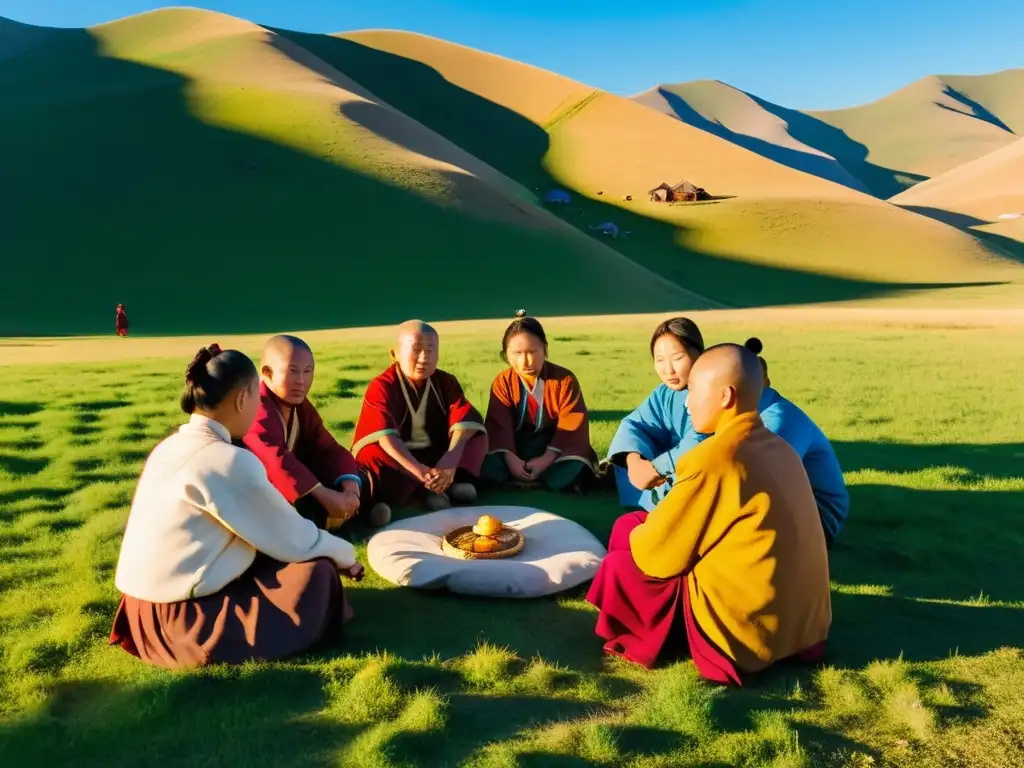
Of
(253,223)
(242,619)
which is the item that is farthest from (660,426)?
(253,223)

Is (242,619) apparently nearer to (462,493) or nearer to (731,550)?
(731,550)

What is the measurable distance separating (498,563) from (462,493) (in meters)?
1.61

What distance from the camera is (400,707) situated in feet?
9.84

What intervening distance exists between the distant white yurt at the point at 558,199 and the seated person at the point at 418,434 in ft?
187

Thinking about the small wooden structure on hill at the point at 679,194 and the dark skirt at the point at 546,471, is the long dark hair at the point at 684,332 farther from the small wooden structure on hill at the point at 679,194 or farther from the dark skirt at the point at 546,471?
the small wooden structure on hill at the point at 679,194

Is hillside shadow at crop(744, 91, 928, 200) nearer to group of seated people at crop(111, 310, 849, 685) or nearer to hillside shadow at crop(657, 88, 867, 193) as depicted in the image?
hillside shadow at crop(657, 88, 867, 193)

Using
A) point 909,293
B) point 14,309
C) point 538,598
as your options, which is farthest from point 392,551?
point 909,293

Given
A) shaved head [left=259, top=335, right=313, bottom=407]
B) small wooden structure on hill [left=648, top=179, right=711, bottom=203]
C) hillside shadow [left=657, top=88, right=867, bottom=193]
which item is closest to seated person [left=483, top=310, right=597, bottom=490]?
shaved head [left=259, top=335, right=313, bottom=407]

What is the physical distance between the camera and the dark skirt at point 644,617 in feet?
10.7

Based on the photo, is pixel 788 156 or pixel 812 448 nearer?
pixel 812 448

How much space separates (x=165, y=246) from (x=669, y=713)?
34.2m

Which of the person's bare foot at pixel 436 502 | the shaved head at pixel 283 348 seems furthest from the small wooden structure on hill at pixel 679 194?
the shaved head at pixel 283 348

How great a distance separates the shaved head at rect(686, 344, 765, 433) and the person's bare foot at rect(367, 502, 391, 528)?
2.74 m

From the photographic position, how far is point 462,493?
5.71 metres
